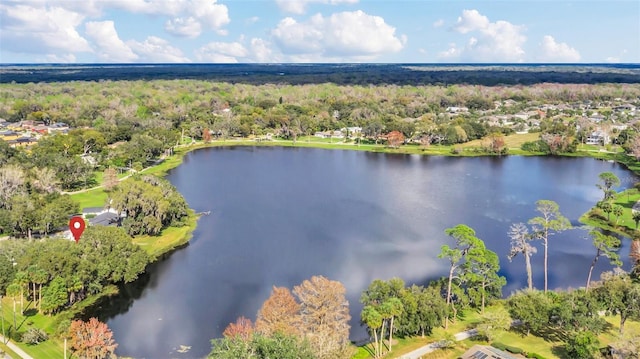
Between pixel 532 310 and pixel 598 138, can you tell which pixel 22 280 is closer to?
pixel 532 310

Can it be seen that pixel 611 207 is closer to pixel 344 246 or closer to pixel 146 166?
pixel 344 246

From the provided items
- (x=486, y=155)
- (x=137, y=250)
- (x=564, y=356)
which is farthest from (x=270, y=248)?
(x=486, y=155)

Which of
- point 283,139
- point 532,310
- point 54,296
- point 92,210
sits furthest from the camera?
point 283,139

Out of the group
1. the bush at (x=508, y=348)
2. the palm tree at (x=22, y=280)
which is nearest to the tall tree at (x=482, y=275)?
the bush at (x=508, y=348)

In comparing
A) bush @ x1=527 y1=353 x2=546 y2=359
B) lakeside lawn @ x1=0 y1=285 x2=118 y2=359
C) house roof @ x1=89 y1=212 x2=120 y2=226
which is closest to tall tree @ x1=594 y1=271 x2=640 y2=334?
bush @ x1=527 y1=353 x2=546 y2=359

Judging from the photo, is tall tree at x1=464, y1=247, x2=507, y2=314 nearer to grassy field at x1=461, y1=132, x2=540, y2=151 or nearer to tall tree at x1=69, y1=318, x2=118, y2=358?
tall tree at x1=69, y1=318, x2=118, y2=358

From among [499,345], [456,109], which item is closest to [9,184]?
[499,345]
